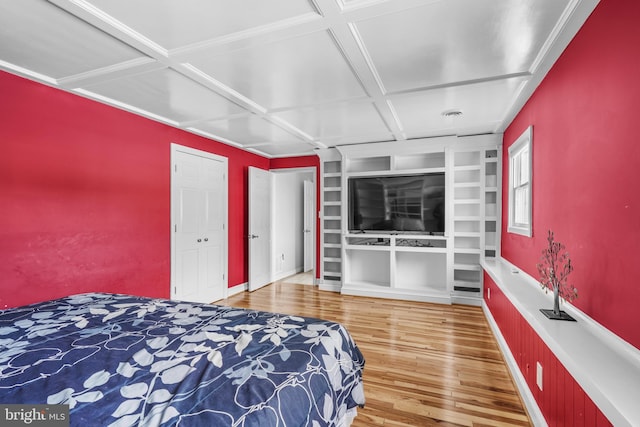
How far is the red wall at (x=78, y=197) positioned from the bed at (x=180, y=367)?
2.17 feet

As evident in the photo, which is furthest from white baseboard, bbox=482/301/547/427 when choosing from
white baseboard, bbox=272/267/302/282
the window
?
white baseboard, bbox=272/267/302/282

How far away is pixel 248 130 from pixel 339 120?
1249 mm

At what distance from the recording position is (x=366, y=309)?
13.9ft

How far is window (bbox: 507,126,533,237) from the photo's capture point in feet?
10.3

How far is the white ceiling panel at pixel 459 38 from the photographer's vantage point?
1675 millimetres

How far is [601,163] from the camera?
152cm

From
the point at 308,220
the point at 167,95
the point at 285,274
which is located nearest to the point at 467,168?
the point at 308,220

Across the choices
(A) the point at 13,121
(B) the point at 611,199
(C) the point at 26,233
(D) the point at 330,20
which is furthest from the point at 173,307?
(B) the point at 611,199

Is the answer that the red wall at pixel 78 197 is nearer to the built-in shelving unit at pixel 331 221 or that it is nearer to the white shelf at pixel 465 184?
the built-in shelving unit at pixel 331 221

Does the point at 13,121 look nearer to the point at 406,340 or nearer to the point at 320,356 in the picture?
the point at 320,356

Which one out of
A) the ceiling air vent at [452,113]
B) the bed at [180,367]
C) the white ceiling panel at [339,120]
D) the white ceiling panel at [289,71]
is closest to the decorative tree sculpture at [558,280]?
the bed at [180,367]

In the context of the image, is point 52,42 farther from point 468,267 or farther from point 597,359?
point 468,267

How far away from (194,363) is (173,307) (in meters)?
0.96

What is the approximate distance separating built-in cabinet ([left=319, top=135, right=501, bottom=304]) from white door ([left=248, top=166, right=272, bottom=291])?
1070 millimetres
